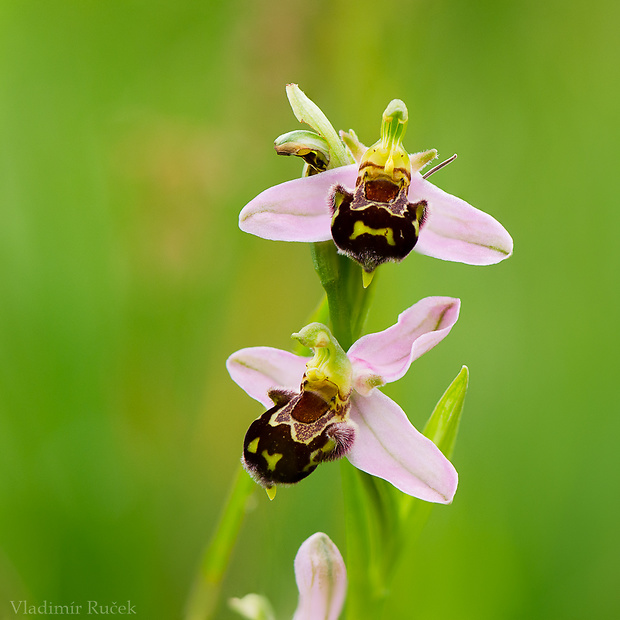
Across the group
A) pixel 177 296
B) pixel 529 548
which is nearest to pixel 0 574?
pixel 177 296

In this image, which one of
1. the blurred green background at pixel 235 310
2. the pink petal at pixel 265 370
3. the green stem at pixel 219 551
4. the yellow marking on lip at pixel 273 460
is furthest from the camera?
the blurred green background at pixel 235 310

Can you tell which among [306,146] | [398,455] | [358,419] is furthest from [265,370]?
[306,146]

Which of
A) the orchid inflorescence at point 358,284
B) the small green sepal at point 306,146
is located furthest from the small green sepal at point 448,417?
the small green sepal at point 306,146

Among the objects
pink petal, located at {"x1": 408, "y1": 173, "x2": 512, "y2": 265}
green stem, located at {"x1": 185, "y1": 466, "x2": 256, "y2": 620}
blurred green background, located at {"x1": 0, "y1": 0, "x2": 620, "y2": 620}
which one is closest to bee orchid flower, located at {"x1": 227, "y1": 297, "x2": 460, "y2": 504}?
pink petal, located at {"x1": 408, "y1": 173, "x2": 512, "y2": 265}

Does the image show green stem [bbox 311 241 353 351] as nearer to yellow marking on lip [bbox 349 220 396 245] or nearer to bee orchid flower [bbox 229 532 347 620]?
yellow marking on lip [bbox 349 220 396 245]

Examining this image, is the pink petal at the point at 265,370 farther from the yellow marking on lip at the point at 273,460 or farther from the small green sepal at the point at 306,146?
the small green sepal at the point at 306,146

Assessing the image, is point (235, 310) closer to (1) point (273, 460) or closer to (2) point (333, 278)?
(2) point (333, 278)
